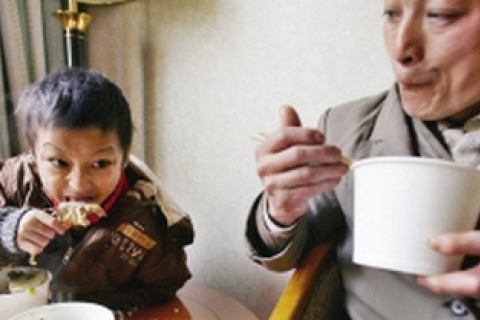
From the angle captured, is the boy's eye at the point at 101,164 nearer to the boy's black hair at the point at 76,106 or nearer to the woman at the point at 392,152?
the boy's black hair at the point at 76,106

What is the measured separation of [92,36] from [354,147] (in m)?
0.93

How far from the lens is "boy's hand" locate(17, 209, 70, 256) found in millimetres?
797

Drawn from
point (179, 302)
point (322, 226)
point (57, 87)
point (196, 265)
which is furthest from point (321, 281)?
point (196, 265)

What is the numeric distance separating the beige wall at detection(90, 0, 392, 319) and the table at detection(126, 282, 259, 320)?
20 centimetres

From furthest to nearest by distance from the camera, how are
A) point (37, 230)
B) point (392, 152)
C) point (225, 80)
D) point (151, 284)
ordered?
point (225, 80)
point (151, 284)
point (37, 230)
point (392, 152)

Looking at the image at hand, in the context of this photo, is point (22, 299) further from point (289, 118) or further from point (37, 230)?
point (289, 118)

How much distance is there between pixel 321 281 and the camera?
28.6 inches

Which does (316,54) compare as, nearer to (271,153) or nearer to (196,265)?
(271,153)

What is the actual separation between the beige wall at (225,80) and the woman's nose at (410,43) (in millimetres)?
401

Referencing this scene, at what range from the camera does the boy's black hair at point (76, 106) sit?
0.87m

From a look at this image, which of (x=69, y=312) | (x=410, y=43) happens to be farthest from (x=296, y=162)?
(x=69, y=312)

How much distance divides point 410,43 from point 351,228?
28cm

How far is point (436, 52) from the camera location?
1.90 ft

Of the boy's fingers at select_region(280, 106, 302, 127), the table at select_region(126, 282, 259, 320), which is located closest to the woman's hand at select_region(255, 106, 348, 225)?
the boy's fingers at select_region(280, 106, 302, 127)
